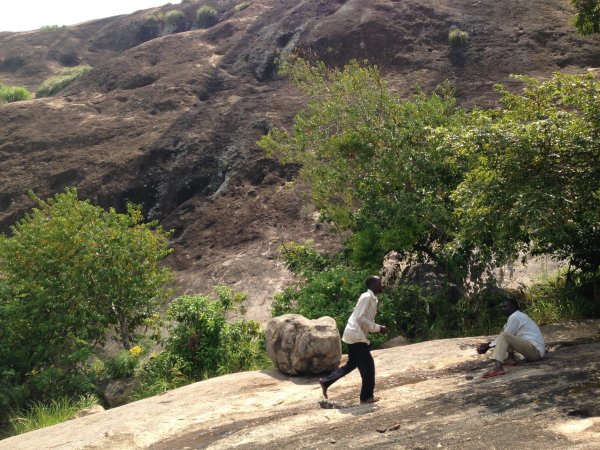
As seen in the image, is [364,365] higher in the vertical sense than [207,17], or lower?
lower

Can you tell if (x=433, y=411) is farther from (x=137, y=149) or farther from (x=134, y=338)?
(x=137, y=149)

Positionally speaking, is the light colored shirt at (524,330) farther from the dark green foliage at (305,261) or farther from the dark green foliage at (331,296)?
the dark green foliage at (305,261)

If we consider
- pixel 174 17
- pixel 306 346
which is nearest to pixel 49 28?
pixel 174 17

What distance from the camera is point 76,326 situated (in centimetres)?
1284

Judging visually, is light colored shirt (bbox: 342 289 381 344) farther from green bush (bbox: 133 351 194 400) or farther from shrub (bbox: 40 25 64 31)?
shrub (bbox: 40 25 64 31)

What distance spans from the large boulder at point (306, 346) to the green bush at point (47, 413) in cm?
386

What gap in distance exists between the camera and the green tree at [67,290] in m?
12.5

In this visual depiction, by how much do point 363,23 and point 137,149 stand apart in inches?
447

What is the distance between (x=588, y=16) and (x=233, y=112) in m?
14.2

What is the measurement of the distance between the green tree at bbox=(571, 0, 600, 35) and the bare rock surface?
26.1 feet

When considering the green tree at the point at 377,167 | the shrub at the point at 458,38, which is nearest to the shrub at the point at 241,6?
the shrub at the point at 458,38

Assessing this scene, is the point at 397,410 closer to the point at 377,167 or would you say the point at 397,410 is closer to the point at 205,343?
the point at 205,343

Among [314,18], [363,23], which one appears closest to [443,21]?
[363,23]

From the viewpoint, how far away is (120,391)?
11289 mm
